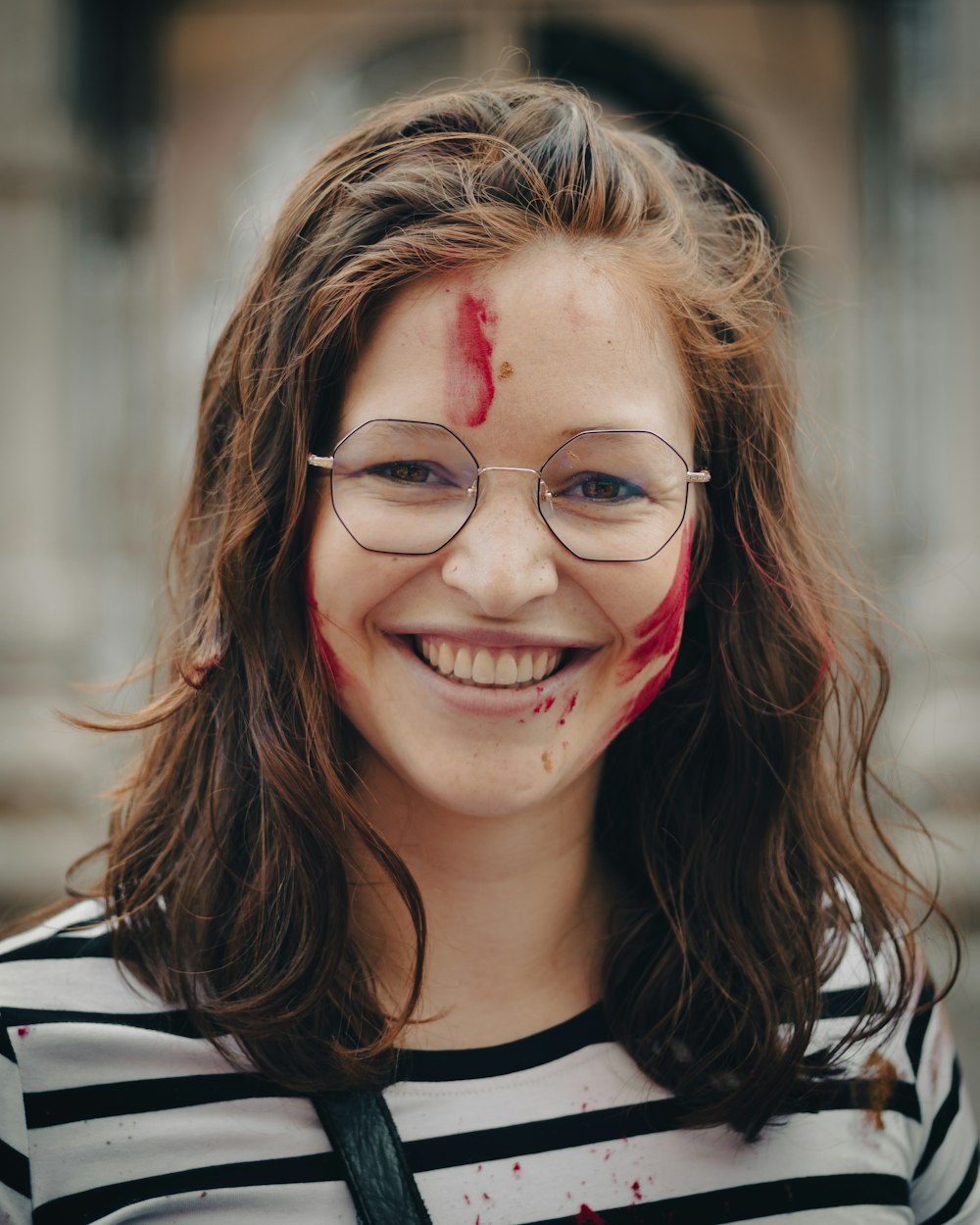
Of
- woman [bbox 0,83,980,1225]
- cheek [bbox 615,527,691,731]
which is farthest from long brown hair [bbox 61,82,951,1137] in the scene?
cheek [bbox 615,527,691,731]

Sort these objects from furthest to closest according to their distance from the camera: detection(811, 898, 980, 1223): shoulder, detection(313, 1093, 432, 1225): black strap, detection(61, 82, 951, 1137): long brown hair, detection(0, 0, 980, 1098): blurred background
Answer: detection(0, 0, 980, 1098): blurred background < detection(811, 898, 980, 1223): shoulder < detection(61, 82, 951, 1137): long brown hair < detection(313, 1093, 432, 1225): black strap

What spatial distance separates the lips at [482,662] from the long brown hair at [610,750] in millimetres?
140

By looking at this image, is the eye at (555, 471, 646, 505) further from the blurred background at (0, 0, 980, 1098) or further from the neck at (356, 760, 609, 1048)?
the blurred background at (0, 0, 980, 1098)

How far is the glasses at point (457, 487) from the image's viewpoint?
133 cm

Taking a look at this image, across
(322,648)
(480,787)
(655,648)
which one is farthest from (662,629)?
(322,648)

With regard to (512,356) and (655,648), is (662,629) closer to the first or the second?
(655,648)

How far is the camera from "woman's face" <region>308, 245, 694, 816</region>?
4.35 ft

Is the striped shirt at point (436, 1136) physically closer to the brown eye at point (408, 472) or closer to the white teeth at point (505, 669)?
the white teeth at point (505, 669)

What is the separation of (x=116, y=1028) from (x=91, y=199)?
4.23m

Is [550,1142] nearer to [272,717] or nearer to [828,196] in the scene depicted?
[272,717]

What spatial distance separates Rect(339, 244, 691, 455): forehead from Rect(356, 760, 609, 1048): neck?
17.3 inches

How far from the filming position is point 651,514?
55.2 inches

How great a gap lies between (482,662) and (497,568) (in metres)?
0.11

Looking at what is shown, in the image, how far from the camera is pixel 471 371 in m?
1.32
